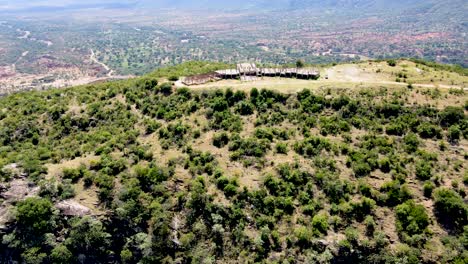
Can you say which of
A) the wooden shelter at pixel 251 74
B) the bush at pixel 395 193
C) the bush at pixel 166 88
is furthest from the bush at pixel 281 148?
the bush at pixel 166 88

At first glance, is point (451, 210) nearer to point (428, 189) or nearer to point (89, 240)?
point (428, 189)

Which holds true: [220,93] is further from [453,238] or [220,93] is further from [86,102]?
[453,238]

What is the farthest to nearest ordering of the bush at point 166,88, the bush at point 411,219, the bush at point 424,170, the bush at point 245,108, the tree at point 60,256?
the bush at point 166,88 → the bush at point 245,108 → the bush at point 424,170 → the tree at point 60,256 → the bush at point 411,219

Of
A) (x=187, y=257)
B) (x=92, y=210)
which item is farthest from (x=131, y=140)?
(x=187, y=257)

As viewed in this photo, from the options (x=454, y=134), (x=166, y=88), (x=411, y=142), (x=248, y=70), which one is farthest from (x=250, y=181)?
(x=454, y=134)

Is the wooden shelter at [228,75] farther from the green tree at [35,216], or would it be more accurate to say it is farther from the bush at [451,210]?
the bush at [451,210]

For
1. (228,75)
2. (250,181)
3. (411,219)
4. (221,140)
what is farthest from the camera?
(228,75)

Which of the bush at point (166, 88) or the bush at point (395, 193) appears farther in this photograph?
the bush at point (166, 88)

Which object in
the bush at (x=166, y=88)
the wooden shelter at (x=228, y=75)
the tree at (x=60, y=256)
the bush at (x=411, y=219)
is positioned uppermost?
the wooden shelter at (x=228, y=75)
